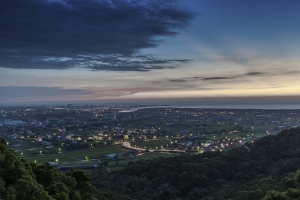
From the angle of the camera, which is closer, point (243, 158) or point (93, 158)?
point (243, 158)

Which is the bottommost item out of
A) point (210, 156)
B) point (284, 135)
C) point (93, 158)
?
point (93, 158)

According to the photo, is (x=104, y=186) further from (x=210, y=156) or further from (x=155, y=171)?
(x=210, y=156)

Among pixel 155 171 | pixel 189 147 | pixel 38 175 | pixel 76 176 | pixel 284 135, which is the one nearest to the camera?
pixel 38 175

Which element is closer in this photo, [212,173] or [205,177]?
[205,177]

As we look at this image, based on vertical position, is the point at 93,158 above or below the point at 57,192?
below

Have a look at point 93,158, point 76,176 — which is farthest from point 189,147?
point 76,176

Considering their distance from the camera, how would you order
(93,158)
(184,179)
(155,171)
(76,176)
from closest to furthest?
(76,176), (184,179), (155,171), (93,158)

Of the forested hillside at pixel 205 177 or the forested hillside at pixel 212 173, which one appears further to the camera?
the forested hillside at pixel 212 173

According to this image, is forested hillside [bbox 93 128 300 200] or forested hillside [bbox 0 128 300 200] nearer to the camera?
forested hillside [bbox 0 128 300 200]
